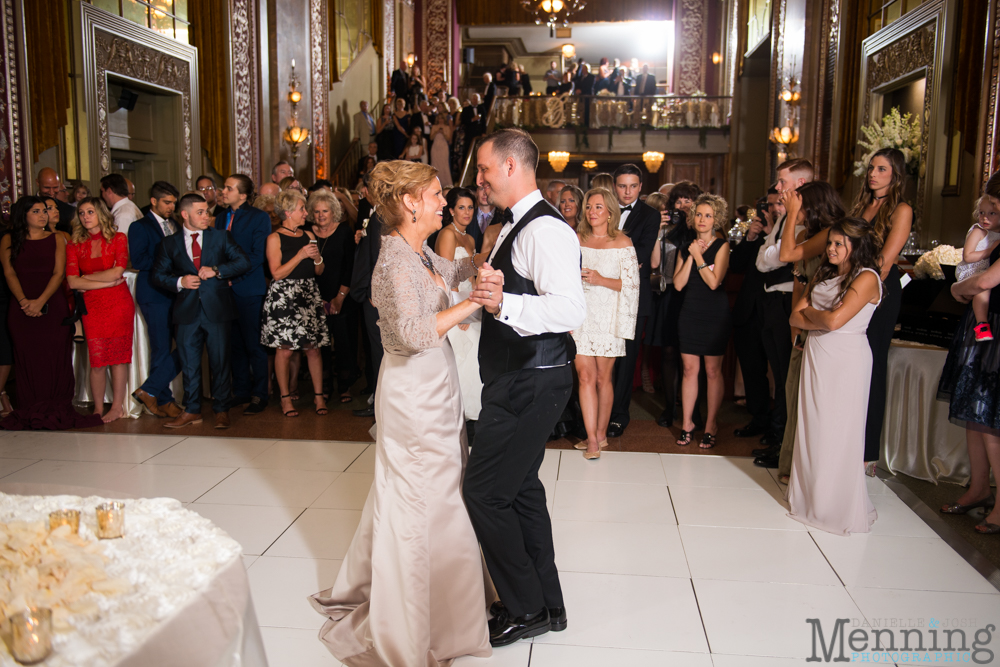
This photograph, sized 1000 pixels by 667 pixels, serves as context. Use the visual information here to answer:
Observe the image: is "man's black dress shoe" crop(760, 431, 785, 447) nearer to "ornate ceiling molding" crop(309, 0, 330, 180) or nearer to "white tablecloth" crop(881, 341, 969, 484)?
"white tablecloth" crop(881, 341, 969, 484)

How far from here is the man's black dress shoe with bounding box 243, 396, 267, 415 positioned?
546 cm

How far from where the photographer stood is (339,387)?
6055 millimetres

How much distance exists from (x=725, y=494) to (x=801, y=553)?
28.8 inches

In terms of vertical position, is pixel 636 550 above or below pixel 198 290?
below

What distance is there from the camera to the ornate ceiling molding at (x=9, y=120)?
618cm

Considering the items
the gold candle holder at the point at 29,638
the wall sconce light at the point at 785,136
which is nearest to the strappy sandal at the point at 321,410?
the gold candle holder at the point at 29,638

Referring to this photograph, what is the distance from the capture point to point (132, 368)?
17.6 feet

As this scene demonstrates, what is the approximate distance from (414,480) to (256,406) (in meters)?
3.67

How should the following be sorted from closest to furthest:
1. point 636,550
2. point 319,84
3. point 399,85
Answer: point 636,550 < point 319,84 < point 399,85

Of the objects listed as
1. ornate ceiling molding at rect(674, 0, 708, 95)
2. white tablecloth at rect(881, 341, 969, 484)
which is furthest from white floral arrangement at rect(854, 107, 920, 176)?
ornate ceiling molding at rect(674, 0, 708, 95)

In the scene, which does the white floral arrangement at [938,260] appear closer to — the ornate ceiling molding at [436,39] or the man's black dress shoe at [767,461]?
the man's black dress shoe at [767,461]

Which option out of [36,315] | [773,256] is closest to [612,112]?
[773,256]

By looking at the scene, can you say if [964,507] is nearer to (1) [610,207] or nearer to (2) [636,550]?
(2) [636,550]

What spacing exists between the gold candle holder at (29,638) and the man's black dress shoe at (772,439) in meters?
3.90
